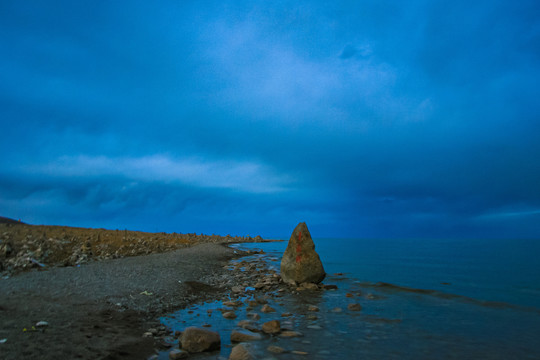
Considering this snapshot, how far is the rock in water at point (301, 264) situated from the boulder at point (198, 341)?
1060cm

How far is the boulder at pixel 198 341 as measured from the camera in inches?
297

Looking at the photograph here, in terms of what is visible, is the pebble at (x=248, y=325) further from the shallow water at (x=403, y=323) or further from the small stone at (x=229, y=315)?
the small stone at (x=229, y=315)

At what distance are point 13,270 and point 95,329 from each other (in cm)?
1368

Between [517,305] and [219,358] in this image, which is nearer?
[219,358]

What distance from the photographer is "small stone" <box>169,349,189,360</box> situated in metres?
7.12

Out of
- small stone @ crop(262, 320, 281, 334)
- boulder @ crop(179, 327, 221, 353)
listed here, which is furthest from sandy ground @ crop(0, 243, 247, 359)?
small stone @ crop(262, 320, 281, 334)

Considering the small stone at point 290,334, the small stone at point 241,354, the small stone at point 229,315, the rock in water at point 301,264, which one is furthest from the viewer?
the rock in water at point 301,264

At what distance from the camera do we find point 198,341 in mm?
7613

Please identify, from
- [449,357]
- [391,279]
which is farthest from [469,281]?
[449,357]

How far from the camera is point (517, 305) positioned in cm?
1483

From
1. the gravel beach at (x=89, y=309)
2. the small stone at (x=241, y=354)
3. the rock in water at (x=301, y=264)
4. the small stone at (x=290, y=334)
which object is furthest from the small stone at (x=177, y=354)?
the rock in water at (x=301, y=264)

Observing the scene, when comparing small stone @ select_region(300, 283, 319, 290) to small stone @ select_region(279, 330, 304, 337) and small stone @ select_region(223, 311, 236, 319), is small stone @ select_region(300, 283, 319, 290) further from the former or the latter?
small stone @ select_region(279, 330, 304, 337)

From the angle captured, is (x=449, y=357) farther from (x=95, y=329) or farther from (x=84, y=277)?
(x=84, y=277)

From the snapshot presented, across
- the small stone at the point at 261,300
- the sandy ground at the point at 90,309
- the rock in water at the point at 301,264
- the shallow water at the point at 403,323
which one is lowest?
the shallow water at the point at 403,323
